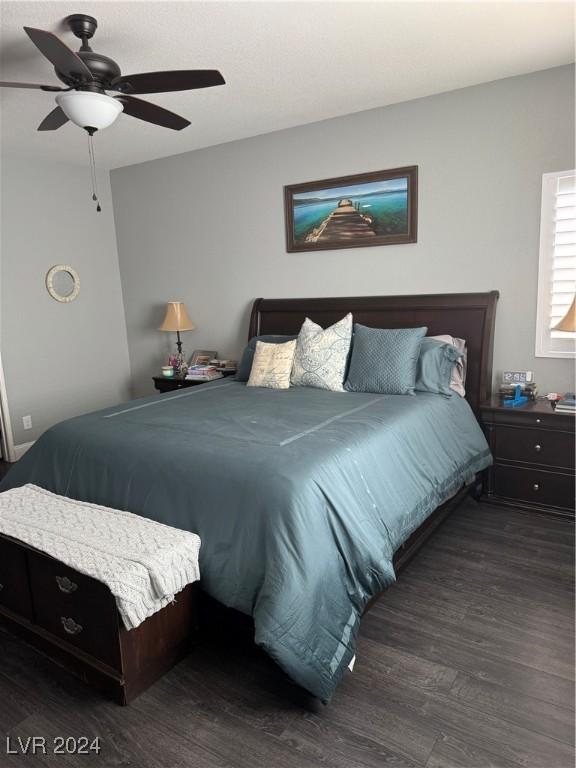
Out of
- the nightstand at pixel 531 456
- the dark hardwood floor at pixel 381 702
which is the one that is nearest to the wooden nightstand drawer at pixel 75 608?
the dark hardwood floor at pixel 381 702

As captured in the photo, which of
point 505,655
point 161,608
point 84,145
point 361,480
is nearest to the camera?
point 161,608

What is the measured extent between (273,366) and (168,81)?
1.90m

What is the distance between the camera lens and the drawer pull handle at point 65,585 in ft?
6.33

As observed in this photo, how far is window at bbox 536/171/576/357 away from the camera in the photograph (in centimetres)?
329

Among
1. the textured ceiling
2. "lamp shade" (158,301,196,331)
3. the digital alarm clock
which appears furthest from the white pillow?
"lamp shade" (158,301,196,331)

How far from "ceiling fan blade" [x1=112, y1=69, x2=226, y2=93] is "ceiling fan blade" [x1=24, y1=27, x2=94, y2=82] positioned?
179mm

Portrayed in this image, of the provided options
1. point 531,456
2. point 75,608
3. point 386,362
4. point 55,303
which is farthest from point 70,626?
point 55,303

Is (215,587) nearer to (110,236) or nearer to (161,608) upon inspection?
(161,608)

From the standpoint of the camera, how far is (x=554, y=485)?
322cm

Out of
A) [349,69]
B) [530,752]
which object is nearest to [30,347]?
[349,69]

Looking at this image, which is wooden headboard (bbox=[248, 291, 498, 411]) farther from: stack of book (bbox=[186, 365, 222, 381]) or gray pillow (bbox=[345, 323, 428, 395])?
stack of book (bbox=[186, 365, 222, 381])

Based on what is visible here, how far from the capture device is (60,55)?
207 centimetres

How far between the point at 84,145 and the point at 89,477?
3137 millimetres

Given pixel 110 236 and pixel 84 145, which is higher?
pixel 84 145
